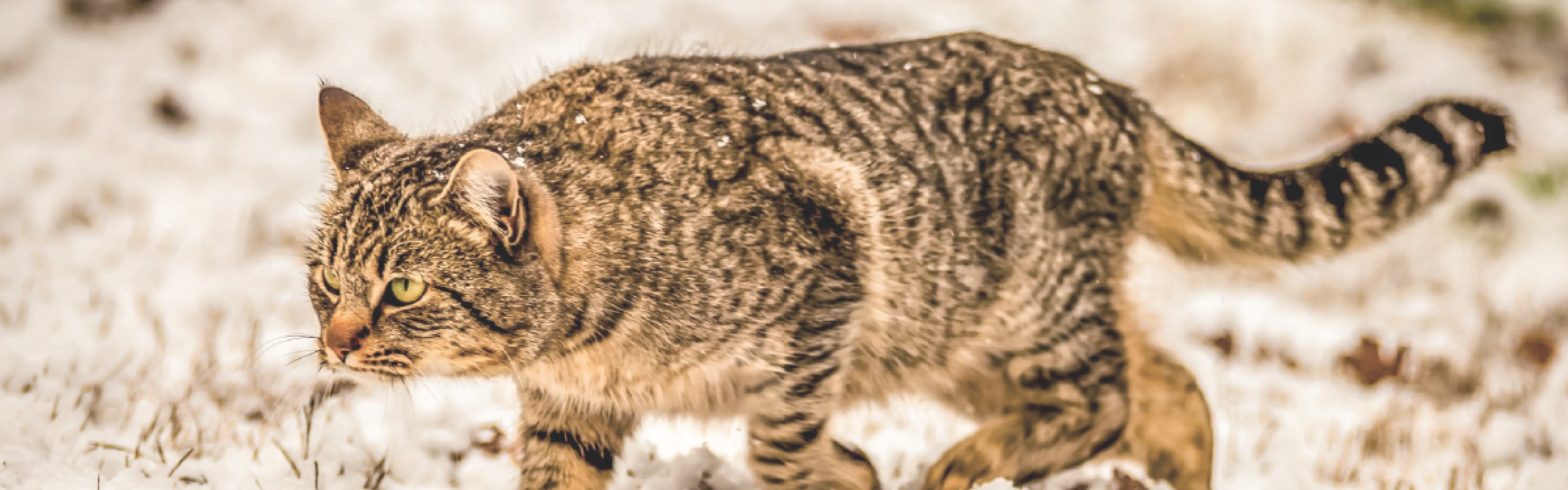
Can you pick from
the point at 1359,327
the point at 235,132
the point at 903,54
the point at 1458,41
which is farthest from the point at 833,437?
the point at 1458,41

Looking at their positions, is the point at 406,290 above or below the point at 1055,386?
below

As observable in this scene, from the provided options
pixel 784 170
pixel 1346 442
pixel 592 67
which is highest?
pixel 592 67

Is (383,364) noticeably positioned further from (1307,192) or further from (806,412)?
(1307,192)

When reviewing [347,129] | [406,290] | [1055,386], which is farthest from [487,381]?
[1055,386]

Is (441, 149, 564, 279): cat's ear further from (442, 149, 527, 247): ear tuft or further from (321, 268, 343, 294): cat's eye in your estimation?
(321, 268, 343, 294): cat's eye

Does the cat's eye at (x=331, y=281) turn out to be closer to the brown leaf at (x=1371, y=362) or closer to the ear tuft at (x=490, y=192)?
the ear tuft at (x=490, y=192)

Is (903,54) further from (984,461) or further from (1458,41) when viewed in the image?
(1458,41)
